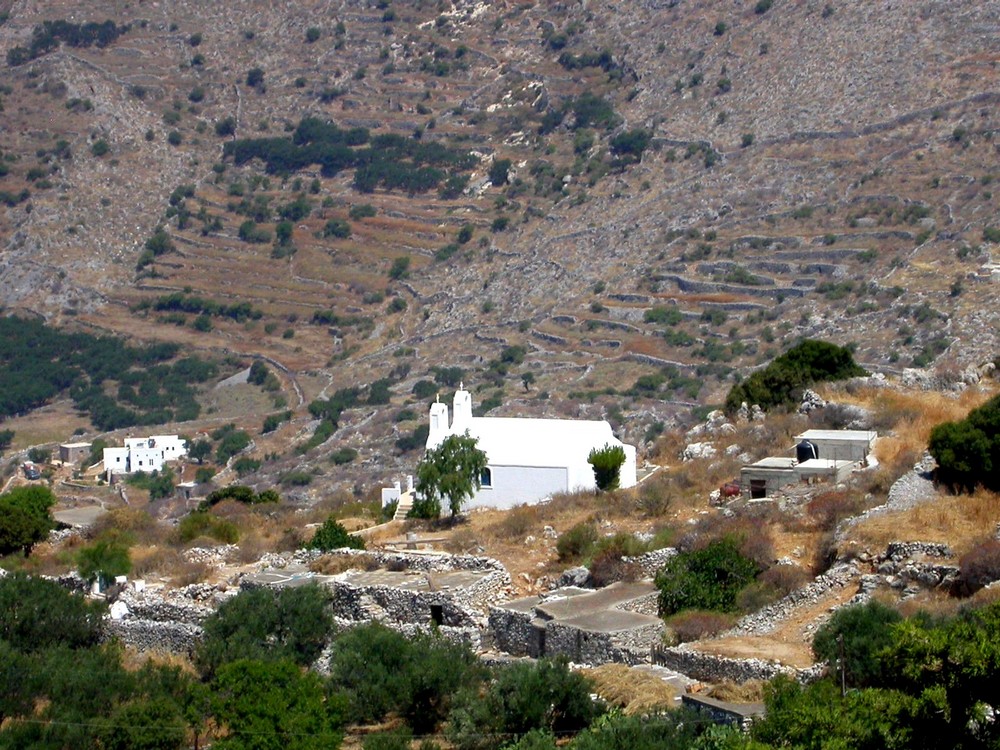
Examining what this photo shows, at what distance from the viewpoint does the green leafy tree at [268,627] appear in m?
17.2

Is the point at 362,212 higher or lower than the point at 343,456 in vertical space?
higher

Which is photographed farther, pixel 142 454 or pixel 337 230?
pixel 337 230

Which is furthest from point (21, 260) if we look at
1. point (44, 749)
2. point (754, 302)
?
point (44, 749)

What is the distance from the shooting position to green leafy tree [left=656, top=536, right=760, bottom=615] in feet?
57.1

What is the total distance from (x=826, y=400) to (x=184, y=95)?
270 ft

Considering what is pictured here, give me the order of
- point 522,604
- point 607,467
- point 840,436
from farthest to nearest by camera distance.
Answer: point 607,467 < point 840,436 < point 522,604

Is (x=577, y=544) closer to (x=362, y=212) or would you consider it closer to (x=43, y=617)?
(x=43, y=617)

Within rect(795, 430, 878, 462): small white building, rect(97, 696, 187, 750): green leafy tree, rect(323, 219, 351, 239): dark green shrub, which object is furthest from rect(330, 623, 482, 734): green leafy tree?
rect(323, 219, 351, 239): dark green shrub

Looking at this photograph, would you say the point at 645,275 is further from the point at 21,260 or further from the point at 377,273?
the point at 21,260

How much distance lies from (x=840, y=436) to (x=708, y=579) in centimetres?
533

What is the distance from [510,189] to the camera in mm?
84938

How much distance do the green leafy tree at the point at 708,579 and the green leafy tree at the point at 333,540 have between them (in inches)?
226

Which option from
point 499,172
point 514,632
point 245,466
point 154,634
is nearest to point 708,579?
point 514,632

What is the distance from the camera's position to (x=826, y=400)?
83.9 feet
